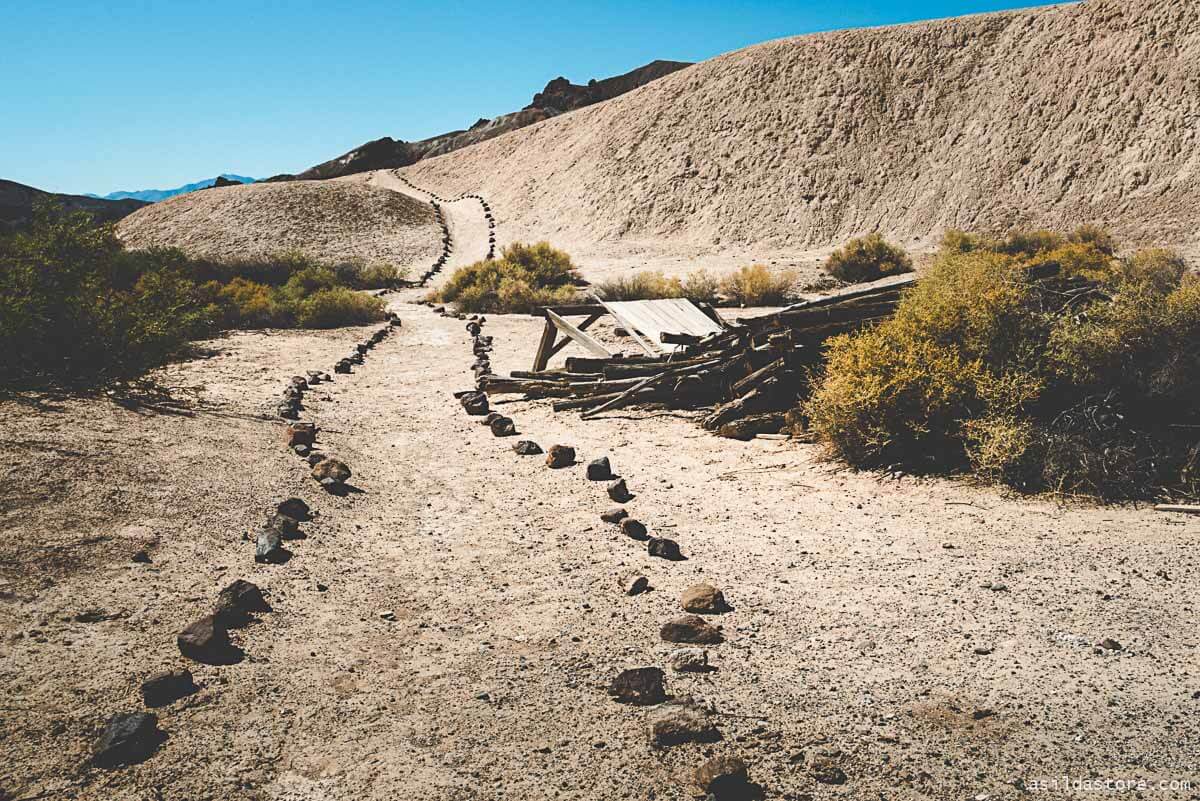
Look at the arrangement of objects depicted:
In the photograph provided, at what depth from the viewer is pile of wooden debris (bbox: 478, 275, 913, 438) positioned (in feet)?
26.9

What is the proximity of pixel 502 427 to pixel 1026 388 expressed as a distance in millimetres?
5001

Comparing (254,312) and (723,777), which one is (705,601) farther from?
(254,312)

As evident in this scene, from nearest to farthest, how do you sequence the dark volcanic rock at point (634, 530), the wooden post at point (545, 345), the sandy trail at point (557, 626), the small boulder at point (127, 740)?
the small boulder at point (127, 740), the sandy trail at point (557, 626), the dark volcanic rock at point (634, 530), the wooden post at point (545, 345)

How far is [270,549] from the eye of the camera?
4.88 meters

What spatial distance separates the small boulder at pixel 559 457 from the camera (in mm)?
7309

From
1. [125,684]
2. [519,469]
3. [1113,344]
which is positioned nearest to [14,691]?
[125,684]

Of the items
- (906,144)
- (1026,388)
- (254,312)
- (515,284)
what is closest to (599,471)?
(1026,388)

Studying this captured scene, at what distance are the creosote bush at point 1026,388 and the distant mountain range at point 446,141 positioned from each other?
75.3m

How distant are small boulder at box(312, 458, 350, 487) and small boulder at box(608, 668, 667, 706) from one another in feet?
12.2

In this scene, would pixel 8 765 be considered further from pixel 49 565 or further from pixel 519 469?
pixel 519 469

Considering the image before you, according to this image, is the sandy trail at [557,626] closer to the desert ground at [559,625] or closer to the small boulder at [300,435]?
the desert ground at [559,625]

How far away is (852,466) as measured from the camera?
6.79 metres

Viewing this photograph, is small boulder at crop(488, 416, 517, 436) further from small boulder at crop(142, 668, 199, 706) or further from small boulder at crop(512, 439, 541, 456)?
small boulder at crop(142, 668, 199, 706)

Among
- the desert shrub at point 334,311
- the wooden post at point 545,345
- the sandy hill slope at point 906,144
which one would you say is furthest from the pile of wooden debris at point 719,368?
the sandy hill slope at point 906,144
